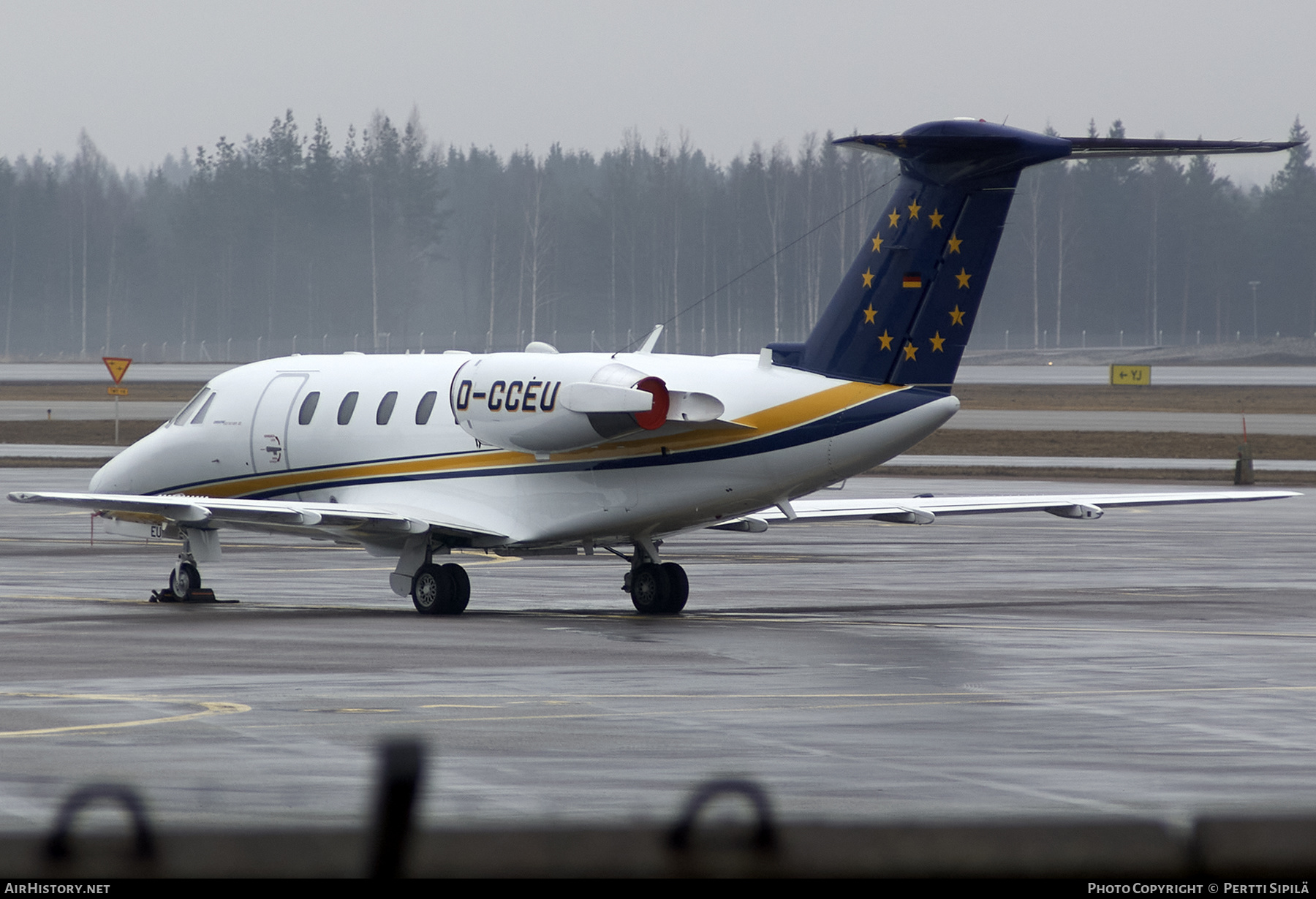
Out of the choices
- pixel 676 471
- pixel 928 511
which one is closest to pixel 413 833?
pixel 676 471

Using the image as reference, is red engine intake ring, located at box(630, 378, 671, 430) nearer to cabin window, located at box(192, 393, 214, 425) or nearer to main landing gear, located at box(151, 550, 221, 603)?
main landing gear, located at box(151, 550, 221, 603)

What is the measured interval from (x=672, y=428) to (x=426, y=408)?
4.18 metres

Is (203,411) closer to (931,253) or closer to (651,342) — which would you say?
(651,342)

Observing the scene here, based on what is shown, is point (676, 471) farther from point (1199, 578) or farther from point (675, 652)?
point (1199, 578)

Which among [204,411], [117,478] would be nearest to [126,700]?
[204,411]

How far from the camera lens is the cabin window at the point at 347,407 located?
85.1ft

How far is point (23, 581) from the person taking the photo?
27750 millimetres

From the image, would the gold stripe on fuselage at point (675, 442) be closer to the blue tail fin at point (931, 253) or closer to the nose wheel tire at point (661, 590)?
the blue tail fin at point (931, 253)

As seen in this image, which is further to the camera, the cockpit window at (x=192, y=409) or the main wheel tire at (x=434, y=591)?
the cockpit window at (x=192, y=409)

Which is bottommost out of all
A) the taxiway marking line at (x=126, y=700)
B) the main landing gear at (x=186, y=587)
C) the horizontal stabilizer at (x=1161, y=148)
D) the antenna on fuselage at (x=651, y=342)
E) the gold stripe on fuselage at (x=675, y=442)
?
the main landing gear at (x=186, y=587)

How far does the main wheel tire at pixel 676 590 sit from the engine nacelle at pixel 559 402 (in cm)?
225

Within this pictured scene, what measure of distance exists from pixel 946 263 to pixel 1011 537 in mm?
16692

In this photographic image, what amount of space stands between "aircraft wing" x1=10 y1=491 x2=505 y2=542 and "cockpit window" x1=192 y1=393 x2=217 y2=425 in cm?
344

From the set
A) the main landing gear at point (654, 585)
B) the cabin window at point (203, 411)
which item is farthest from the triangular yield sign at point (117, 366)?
the main landing gear at point (654, 585)
